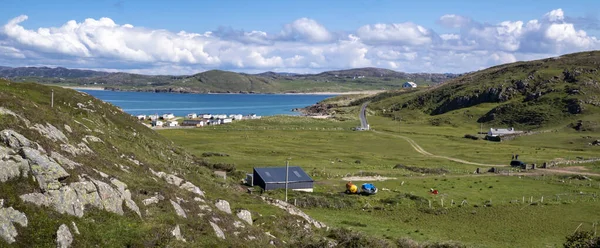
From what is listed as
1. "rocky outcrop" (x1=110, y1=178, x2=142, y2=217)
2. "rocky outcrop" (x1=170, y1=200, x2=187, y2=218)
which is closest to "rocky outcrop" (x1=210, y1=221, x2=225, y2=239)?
"rocky outcrop" (x1=170, y1=200, x2=187, y2=218)

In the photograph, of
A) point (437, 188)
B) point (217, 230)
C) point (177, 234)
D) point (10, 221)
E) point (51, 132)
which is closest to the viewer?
point (10, 221)

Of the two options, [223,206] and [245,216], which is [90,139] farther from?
[245,216]

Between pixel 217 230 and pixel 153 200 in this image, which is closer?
pixel 217 230

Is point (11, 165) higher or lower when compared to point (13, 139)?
lower

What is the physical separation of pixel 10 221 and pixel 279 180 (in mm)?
38502

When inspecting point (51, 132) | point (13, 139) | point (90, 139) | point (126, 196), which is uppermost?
point (13, 139)

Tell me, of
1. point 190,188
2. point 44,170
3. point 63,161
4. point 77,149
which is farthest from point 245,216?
point 44,170

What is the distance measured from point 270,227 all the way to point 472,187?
3978 cm

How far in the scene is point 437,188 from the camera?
62.5 m

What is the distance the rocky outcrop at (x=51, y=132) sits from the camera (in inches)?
1136

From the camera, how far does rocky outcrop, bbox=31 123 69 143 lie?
94.6 ft

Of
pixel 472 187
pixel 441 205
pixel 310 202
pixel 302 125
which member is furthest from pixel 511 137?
pixel 310 202

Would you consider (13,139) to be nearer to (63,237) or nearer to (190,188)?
(63,237)

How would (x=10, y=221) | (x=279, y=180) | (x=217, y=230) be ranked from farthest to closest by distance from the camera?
(x=279, y=180) → (x=217, y=230) → (x=10, y=221)
